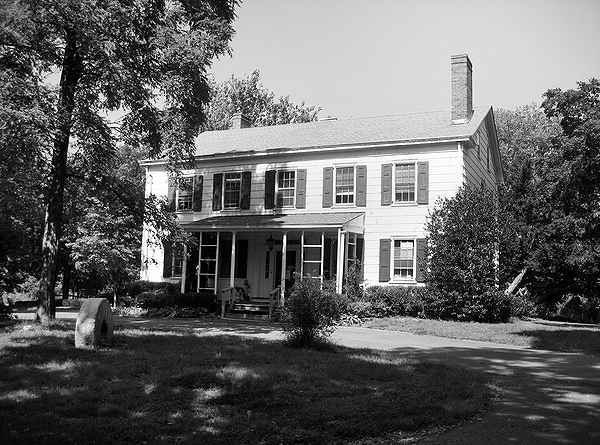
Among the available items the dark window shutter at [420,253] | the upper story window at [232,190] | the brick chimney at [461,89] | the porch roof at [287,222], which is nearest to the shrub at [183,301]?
the porch roof at [287,222]

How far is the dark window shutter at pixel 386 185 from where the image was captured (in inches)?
867

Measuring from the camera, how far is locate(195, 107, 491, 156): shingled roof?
22031 mm

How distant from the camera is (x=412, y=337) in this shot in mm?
15789

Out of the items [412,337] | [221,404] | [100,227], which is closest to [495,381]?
[221,404]

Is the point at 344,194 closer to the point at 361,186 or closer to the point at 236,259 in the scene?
the point at 361,186

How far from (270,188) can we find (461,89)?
8517 mm

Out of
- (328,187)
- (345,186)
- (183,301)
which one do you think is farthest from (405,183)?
(183,301)

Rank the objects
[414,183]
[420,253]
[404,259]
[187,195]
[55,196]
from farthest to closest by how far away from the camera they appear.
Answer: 1. [187,195]
2. [414,183]
3. [404,259]
4. [420,253]
5. [55,196]

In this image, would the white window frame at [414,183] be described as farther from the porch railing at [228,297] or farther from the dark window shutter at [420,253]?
the porch railing at [228,297]

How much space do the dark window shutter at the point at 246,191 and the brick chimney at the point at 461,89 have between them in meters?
8.64

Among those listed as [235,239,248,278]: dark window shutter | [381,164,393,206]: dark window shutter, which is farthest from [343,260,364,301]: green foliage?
[235,239,248,278]: dark window shutter

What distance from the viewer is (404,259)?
70.8 feet

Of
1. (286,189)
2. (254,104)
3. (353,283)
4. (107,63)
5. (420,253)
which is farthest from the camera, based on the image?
(254,104)

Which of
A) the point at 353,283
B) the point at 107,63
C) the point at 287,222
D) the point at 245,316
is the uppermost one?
the point at 107,63
